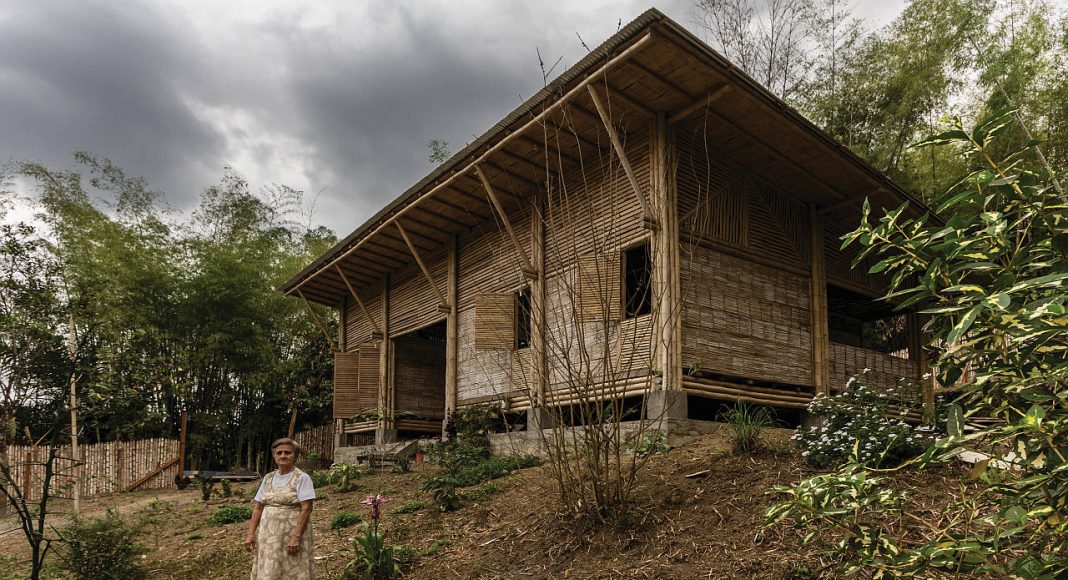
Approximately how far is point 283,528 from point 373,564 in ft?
2.66

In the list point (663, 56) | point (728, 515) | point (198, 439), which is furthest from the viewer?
point (198, 439)

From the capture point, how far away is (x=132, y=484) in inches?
619

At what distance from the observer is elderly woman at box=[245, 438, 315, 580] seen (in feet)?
16.5

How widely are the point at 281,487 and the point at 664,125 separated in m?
6.27

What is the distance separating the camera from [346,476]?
9781mm

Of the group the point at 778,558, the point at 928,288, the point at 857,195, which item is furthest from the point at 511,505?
the point at 857,195

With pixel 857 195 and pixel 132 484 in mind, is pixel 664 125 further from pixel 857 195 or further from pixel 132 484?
pixel 132 484

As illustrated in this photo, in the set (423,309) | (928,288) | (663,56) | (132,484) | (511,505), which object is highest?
(663,56)

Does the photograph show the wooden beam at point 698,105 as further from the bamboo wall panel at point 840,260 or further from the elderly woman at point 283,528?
the elderly woman at point 283,528

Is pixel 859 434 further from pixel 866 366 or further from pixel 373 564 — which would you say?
pixel 866 366

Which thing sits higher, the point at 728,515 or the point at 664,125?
the point at 664,125

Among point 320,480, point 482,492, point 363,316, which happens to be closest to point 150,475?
point 363,316

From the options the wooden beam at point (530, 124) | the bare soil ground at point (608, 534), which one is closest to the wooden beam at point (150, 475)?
the wooden beam at point (530, 124)

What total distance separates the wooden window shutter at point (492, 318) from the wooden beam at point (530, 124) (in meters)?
1.89
